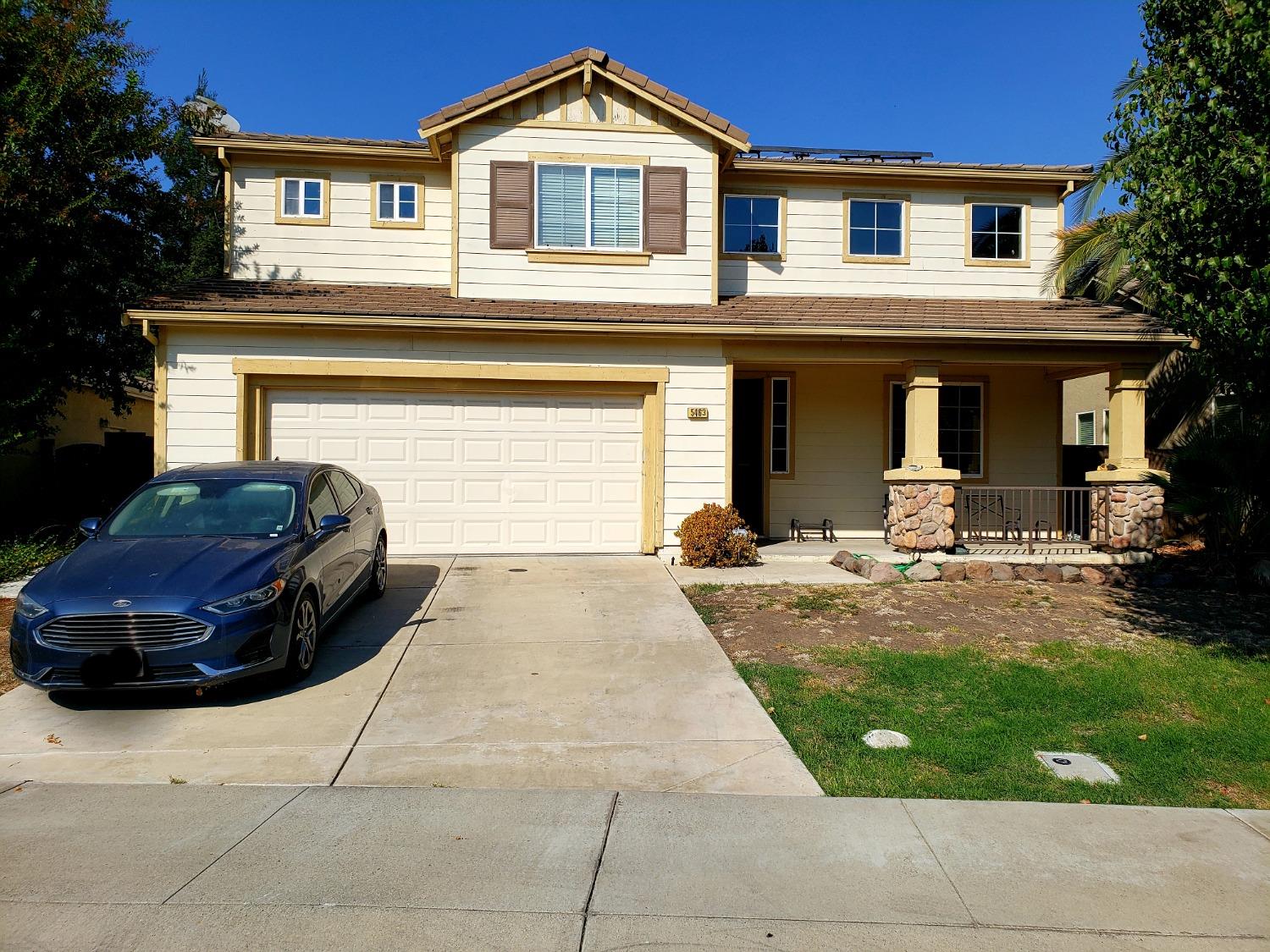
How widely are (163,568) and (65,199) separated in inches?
317

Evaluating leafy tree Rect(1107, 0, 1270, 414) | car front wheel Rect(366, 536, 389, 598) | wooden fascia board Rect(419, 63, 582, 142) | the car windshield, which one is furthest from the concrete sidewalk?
wooden fascia board Rect(419, 63, 582, 142)

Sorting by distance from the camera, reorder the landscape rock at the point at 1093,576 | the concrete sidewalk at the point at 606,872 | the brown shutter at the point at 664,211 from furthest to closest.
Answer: the brown shutter at the point at 664,211 < the landscape rock at the point at 1093,576 < the concrete sidewalk at the point at 606,872

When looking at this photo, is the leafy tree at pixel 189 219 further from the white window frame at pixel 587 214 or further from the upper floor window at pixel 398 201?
the white window frame at pixel 587 214

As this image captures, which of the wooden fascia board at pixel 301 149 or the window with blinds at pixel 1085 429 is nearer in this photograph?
the wooden fascia board at pixel 301 149

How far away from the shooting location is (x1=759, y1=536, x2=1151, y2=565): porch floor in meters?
12.1

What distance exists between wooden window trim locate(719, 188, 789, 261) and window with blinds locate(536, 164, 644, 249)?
1814mm

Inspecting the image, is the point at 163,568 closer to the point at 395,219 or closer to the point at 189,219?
the point at 395,219

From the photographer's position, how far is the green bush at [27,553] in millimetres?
10828

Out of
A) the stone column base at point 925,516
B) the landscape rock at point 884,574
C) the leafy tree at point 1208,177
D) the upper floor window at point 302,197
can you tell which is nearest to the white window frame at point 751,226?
the stone column base at point 925,516

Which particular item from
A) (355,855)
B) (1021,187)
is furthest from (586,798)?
(1021,187)

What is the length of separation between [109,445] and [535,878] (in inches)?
631

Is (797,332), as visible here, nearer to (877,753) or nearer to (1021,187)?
(1021,187)

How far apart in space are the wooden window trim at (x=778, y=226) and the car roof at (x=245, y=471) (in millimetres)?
8036

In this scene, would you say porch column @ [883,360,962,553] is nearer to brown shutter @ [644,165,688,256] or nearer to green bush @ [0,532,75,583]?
brown shutter @ [644,165,688,256]
